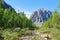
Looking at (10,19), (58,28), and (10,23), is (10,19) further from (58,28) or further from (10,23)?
(58,28)

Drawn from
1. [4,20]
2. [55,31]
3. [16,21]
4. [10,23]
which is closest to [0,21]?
[4,20]

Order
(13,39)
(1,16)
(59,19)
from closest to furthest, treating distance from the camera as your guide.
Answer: (59,19) → (13,39) → (1,16)

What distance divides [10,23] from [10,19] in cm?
98

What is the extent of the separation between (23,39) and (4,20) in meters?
19.0

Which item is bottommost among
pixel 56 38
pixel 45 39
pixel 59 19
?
pixel 45 39

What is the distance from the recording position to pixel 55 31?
39.8ft

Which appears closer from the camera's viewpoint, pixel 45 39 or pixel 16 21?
pixel 45 39

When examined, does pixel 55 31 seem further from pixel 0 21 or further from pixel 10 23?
pixel 10 23

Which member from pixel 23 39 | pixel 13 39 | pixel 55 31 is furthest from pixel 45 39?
pixel 55 31

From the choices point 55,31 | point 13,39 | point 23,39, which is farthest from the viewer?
point 23,39

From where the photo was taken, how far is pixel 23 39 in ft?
86.1

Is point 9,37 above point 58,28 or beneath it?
beneath

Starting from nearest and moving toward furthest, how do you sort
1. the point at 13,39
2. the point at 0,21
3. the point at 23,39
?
the point at 13,39 → the point at 23,39 → the point at 0,21

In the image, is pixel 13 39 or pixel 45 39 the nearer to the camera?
pixel 13 39
